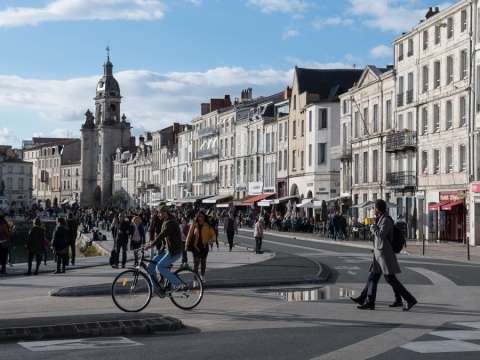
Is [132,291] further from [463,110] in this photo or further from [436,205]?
[436,205]

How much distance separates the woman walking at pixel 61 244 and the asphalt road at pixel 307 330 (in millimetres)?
9024

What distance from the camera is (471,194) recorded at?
49.6 metres

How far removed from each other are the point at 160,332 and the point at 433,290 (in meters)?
8.91

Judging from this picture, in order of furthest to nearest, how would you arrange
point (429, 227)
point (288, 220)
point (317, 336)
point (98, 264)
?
point (288, 220) → point (429, 227) → point (98, 264) → point (317, 336)

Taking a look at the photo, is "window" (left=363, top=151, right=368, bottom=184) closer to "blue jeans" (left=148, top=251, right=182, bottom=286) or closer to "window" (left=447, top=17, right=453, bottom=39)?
"window" (left=447, top=17, right=453, bottom=39)

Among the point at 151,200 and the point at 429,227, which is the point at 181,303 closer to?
the point at 429,227

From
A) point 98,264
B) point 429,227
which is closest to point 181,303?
point 98,264

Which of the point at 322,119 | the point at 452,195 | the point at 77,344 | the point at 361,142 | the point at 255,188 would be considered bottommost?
the point at 77,344

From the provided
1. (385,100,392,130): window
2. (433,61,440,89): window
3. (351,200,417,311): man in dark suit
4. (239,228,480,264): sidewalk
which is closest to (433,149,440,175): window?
(433,61,440,89): window

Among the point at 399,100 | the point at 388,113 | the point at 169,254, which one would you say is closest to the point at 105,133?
the point at 388,113

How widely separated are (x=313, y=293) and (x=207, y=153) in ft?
302

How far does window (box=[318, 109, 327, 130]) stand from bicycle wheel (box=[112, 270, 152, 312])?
6279cm

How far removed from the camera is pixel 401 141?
5991cm

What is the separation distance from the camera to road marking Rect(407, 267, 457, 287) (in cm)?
2269
